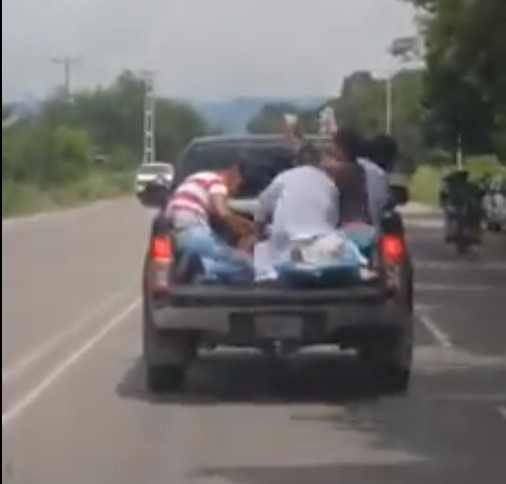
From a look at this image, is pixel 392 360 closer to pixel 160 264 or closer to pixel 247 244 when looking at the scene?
pixel 247 244

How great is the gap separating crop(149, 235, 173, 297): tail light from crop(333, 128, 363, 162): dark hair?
1.50 meters

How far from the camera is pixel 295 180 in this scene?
51.4ft

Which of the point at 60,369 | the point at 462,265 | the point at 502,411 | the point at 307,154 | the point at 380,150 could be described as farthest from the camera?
the point at 462,265

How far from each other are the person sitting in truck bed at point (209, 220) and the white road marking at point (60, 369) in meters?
1.60

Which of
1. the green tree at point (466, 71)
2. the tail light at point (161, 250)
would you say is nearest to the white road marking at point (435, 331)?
the tail light at point (161, 250)

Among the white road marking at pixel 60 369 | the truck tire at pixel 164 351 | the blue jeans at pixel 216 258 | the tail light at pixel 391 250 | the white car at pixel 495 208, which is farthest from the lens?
the white car at pixel 495 208

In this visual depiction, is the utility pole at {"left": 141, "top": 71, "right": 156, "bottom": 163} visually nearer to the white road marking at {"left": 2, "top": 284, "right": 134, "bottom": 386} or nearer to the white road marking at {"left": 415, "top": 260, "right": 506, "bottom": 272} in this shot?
the white road marking at {"left": 415, "top": 260, "right": 506, "bottom": 272}

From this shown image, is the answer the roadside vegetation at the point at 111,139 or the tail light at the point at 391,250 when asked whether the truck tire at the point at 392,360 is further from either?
the roadside vegetation at the point at 111,139

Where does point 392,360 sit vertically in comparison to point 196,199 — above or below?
below

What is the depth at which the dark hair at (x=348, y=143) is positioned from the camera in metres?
16.1

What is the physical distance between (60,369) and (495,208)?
33877 millimetres

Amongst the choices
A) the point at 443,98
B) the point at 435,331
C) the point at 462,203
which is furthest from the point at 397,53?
the point at 435,331

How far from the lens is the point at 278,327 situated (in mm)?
15555

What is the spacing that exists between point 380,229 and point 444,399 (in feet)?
4.47
